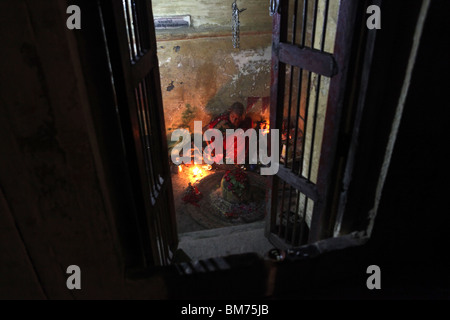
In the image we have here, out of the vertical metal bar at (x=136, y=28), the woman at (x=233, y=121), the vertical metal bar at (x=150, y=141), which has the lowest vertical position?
the woman at (x=233, y=121)

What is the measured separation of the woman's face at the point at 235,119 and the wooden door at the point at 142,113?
8.17 meters

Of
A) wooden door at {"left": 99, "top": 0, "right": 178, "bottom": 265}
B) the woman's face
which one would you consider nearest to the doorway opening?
the woman's face

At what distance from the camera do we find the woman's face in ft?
38.2

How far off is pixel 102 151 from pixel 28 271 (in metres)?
0.79

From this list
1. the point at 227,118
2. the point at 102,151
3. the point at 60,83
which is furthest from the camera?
the point at 227,118

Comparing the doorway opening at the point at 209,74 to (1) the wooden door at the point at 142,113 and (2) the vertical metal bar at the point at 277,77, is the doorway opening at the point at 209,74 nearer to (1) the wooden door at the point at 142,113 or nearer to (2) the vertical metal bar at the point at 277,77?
(2) the vertical metal bar at the point at 277,77

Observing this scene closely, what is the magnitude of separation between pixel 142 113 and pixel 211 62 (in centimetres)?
972

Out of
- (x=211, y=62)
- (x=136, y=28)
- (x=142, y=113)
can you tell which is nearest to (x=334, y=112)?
(x=142, y=113)

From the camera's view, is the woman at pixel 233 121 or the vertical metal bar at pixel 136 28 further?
the woman at pixel 233 121

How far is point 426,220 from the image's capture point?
2.26 m

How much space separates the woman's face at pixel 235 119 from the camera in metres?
11.6

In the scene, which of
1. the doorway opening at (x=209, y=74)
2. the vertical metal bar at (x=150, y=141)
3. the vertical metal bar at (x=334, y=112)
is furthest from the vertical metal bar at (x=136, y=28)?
the doorway opening at (x=209, y=74)
